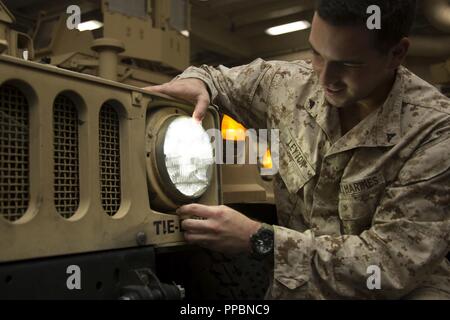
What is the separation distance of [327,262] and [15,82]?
2.26 feet

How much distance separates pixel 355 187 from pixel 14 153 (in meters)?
0.72

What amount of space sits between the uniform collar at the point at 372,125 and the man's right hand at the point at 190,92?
0.94ft

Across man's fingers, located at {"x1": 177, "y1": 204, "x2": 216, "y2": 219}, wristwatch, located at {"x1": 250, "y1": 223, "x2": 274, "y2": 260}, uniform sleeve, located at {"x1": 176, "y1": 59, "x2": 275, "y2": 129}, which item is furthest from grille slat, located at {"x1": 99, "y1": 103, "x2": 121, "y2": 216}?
uniform sleeve, located at {"x1": 176, "y1": 59, "x2": 275, "y2": 129}

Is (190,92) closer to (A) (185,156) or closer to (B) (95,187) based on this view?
(A) (185,156)

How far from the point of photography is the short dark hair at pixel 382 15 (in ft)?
3.46

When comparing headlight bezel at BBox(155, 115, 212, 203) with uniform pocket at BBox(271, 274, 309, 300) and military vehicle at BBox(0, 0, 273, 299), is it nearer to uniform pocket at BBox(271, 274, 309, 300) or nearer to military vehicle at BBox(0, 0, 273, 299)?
military vehicle at BBox(0, 0, 273, 299)

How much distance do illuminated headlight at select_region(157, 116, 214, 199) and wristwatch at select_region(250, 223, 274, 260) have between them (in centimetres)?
16

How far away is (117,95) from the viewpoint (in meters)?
0.96

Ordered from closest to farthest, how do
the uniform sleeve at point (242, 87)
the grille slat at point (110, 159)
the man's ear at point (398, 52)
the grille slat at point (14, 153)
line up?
the grille slat at point (14, 153), the grille slat at point (110, 159), the man's ear at point (398, 52), the uniform sleeve at point (242, 87)

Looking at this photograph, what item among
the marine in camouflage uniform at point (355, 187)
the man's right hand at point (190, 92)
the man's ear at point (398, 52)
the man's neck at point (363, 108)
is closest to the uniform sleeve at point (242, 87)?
the marine in camouflage uniform at point (355, 187)

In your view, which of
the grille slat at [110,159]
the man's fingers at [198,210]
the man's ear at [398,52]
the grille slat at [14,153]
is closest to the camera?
the grille slat at [14,153]

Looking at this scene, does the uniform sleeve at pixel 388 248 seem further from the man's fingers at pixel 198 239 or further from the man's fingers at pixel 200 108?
the man's fingers at pixel 200 108

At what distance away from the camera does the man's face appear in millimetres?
1076

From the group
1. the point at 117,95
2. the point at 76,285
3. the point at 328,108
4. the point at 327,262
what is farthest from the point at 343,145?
the point at 76,285
